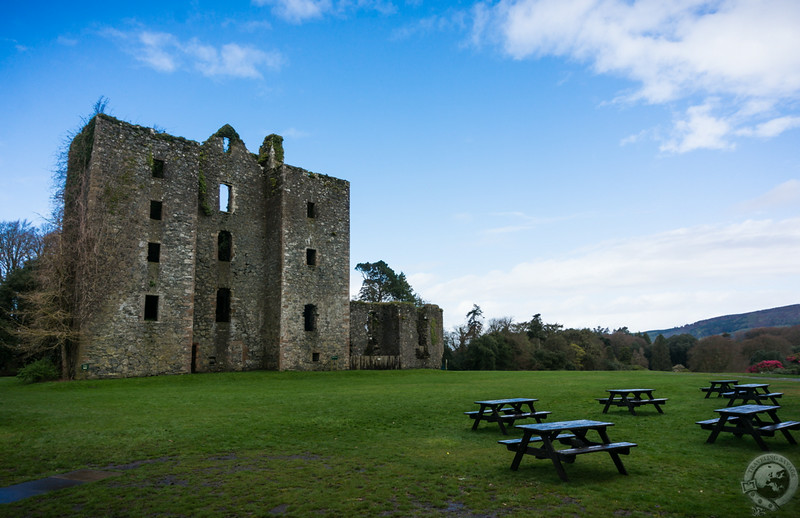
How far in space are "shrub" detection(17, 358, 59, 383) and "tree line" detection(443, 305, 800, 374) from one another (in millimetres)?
28600

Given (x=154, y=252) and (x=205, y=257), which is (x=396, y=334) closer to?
(x=205, y=257)

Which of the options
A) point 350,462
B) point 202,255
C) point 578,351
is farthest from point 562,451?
point 578,351

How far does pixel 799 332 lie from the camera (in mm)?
63500

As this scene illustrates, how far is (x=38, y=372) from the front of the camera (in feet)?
70.8

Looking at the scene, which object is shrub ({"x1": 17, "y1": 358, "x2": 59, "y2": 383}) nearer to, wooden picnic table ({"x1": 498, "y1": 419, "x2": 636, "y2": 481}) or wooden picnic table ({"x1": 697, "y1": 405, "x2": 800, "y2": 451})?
wooden picnic table ({"x1": 498, "y1": 419, "x2": 636, "y2": 481})

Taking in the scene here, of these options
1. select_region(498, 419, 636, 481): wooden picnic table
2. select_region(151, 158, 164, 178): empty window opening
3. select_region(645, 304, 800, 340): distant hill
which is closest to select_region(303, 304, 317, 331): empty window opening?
select_region(151, 158, 164, 178): empty window opening

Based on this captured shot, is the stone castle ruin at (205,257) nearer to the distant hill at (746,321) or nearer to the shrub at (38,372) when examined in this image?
the shrub at (38,372)

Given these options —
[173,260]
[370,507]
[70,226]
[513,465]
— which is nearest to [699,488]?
[513,465]

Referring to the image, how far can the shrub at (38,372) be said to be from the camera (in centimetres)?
2150

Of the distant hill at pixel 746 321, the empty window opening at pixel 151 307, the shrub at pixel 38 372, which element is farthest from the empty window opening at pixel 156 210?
the distant hill at pixel 746 321

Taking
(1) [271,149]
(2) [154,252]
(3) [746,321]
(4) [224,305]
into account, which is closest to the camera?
(2) [154,252]

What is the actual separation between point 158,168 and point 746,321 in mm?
156860

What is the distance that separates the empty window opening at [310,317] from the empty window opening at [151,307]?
8.13 m

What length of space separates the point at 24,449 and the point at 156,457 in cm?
244
